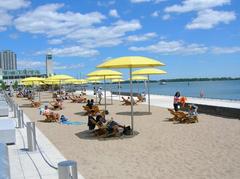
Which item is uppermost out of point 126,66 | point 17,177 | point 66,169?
point 126,66

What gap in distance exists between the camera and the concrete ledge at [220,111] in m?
15.0

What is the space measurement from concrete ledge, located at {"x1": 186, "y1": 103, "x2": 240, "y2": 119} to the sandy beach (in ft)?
3.50

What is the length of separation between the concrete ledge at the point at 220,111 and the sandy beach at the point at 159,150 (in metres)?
1.07

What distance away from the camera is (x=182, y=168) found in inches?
285

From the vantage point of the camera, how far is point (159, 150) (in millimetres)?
9125

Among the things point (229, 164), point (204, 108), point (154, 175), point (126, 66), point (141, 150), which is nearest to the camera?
point (154, 175)

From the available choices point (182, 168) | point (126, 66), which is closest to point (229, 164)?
point (182, 168)

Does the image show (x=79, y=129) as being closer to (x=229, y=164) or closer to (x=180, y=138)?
(x=180, y=138)

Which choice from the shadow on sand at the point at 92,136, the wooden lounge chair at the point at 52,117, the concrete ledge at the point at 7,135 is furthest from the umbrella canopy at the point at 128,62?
the wooden lounge chair at the point at 52,117

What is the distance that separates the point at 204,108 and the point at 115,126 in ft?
24.6

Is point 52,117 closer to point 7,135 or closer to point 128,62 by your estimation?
point 128,62

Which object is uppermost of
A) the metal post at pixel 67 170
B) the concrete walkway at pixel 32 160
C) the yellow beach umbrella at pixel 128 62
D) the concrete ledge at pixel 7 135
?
the yellow beach umbrella at pixel 128 62

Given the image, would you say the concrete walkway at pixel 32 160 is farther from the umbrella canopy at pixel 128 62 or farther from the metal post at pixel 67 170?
the umbrella canopy at pixel 128 62

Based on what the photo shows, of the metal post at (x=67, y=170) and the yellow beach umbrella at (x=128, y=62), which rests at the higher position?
the yellow beach umbrella at (x=128, y=62)
